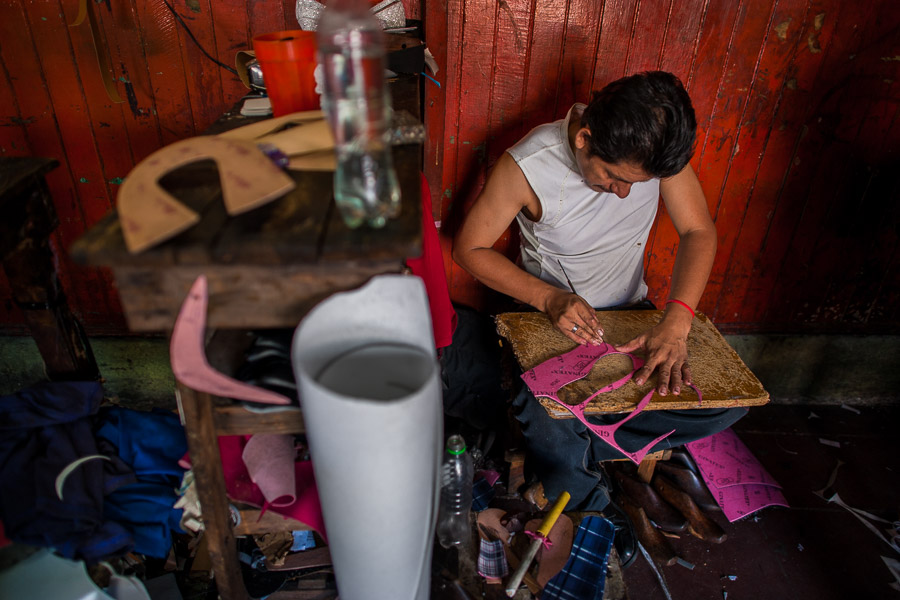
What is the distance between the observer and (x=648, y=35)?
2.17 meters

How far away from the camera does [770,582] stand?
6.49ft

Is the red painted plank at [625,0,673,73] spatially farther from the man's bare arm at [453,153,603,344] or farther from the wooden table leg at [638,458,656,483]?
the wooden table leg at [638,458,656,483]

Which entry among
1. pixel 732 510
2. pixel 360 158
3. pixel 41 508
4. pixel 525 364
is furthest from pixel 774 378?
pixel 41 508

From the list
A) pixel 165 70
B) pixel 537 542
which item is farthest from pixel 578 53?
pixel 537 542

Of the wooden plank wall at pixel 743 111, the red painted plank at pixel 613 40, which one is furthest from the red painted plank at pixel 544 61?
the red painted plank at pixel 613 40

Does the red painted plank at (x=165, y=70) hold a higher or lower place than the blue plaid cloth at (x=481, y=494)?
higher

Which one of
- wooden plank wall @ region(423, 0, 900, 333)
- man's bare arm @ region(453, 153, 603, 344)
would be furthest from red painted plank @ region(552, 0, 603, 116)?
man's bare arm @ region(453, 153, 603, 344)

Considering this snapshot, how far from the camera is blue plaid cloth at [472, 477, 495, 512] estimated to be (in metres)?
2.14

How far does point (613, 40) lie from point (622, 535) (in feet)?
6.31

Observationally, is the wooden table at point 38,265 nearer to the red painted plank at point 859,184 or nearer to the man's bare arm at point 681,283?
the man's bare arm at point 681,283

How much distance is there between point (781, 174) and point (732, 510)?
147 centimetres

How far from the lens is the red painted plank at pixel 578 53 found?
2.12 metres

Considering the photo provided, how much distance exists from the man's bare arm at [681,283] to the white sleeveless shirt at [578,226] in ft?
0.32

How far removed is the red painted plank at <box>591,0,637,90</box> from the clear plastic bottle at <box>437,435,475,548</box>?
1.56 metres
